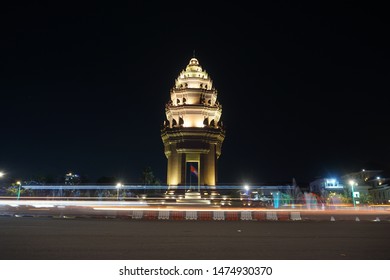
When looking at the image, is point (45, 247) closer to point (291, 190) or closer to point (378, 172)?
point (378, 172)

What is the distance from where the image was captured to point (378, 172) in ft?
255

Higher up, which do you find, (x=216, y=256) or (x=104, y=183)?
(x=104, y=183)

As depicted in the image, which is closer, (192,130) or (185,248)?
(185,248)

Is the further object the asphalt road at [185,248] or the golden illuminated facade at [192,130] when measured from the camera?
the golden illuminated facade at [192,130]

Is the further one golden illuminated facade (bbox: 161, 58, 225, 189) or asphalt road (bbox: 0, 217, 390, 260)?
golden illuminated facade (bbox: 161, 58, 225, 189)

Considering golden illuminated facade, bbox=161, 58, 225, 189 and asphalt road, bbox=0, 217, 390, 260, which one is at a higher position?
golden illuminated facade, bbox=161, 58, 225, 189

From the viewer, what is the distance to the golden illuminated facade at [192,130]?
44.6m

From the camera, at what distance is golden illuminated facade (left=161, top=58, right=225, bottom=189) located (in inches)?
1754

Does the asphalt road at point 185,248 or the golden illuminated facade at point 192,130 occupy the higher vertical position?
the golden illuminated facade at point 192,130

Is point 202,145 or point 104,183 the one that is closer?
point 202,145

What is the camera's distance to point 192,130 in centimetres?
4447
